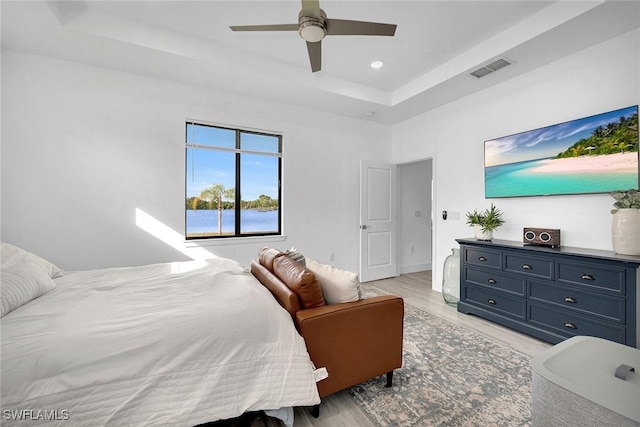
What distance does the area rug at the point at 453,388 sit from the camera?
5.59 feet

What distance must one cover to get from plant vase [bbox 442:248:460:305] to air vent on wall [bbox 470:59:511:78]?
7.34 ft


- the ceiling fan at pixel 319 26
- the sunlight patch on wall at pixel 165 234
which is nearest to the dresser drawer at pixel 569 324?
the ceiling fan at pixel 319 26

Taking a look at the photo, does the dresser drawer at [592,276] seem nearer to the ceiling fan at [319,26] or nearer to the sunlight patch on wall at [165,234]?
the ceiling fan at [319,26]

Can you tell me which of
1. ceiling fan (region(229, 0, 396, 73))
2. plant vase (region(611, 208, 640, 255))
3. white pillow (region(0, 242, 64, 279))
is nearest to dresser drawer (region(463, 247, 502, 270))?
plant vase (region(611, 208, 640, 255))

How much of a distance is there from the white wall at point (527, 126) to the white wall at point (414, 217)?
3.12 ft

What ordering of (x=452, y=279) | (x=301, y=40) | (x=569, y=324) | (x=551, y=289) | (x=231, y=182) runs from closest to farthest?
(x=569, y=324) → (x=551, y=289) → (x=301, y=40) → (x=452, y=279) → (x=231, y=182)

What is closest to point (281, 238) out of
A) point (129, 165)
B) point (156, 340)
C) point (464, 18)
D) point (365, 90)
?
point (129, 165)

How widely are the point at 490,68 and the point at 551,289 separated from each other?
2456 millimetres

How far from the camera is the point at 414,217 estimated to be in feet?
19.0

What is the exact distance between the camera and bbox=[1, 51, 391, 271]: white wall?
9.23ft

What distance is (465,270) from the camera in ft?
11.2

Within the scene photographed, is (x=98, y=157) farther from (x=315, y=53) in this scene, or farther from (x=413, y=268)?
(x=413, y=268)

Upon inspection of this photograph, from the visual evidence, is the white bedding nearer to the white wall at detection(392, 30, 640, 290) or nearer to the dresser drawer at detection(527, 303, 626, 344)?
the dresser drawer at detection(527, 303, 626, 344)

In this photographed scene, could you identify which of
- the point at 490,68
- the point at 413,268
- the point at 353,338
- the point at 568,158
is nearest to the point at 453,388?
the point at 353,338
